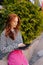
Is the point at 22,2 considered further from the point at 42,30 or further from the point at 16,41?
the point at 16,41

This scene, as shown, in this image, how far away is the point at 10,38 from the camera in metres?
4.48

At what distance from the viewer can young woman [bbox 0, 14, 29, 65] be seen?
4.29 m

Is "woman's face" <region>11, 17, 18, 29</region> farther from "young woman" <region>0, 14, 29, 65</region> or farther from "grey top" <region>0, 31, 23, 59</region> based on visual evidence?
"grey top" <region>0, 31, 23, 59</region>

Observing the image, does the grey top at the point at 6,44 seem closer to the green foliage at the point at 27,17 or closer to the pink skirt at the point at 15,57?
the pink skirt at the point at 15,57

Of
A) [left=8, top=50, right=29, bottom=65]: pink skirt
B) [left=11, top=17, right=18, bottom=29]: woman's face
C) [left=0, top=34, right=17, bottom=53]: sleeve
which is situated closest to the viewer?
[left=8, top=50, right=29, bottom=65]: pink skirt

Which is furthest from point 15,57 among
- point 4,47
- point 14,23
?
point 14,23

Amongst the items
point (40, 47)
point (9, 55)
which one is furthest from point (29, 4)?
point (9, 55)

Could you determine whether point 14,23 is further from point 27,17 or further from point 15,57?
point 27,17

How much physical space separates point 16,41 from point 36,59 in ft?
1.37

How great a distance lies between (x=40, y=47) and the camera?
4.73m

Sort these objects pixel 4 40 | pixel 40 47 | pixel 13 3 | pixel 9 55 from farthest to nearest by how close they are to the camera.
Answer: pixel 13 3 → pixel 40 47 → pixel 4 40 → pixel 9 55

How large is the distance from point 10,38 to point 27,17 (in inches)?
91.3

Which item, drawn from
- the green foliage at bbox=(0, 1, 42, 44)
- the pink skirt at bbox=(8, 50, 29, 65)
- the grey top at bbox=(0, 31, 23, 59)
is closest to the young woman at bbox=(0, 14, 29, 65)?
the grey top at bbox=(0, 31, 23, 59)

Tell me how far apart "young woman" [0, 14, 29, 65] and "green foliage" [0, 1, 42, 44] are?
75.8 inches
